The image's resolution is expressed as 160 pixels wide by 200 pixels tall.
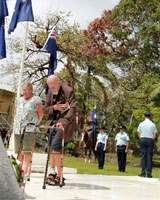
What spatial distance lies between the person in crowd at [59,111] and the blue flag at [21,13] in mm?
8889

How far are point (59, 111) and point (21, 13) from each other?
9512mm

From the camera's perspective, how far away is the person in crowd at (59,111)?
4.99 m

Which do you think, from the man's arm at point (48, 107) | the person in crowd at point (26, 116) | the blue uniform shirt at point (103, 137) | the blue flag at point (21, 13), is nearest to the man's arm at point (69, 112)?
the man's arm at point (48, 107)

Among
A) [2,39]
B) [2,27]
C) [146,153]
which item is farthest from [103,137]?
[2,27]

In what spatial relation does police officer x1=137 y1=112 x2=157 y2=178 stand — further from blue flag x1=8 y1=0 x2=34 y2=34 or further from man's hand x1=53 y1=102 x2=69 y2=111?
blue flag x1=8 y1=0 x2=34 y2=34

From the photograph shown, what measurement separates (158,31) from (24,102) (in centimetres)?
1461

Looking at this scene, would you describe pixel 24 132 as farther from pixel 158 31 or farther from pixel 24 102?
pixel 158 31

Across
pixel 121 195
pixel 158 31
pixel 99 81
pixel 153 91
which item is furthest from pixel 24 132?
pixel 99 81

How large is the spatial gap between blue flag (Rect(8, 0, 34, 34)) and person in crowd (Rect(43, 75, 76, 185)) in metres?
8.89

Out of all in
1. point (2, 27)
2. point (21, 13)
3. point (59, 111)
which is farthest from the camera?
point (21, 13)

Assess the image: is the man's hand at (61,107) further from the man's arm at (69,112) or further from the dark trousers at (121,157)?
the dark trousers at (121,157)

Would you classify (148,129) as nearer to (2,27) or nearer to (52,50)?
(52,50)

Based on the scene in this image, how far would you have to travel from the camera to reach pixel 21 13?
13719mm

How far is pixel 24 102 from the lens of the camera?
5188 millimetres
